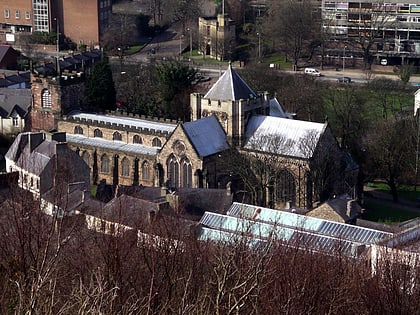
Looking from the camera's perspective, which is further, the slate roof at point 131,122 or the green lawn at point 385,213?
the slate roof at point 131,122

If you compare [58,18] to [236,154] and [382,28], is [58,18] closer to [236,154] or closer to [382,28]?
[382,28]

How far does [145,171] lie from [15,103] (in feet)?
50.5

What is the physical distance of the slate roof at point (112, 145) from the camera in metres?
56.0

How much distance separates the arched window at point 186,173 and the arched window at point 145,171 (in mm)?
3631

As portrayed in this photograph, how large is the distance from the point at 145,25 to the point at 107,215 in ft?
219

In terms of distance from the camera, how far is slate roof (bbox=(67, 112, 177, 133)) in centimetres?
5681

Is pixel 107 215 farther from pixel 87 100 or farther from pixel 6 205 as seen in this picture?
pixel 87 100

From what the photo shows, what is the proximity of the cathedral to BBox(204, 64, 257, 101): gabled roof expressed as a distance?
0.17 ft

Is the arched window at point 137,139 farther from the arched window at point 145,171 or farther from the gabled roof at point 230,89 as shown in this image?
the gabled roof at point 230,89

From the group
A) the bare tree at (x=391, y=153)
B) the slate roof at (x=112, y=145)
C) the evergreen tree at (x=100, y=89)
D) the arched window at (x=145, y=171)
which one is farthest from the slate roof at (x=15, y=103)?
the bare tree at (x=391, y=153)

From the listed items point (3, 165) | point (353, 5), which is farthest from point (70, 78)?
point (353, 5)

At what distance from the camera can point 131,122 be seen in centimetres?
5844

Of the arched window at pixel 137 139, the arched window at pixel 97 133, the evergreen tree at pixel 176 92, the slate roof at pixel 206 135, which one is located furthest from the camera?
the evergreen tree at pixel 176 92

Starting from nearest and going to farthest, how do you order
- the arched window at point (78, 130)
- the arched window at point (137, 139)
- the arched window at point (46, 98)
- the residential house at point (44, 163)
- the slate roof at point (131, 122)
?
the residential house at point (44, 163) < the slate roof at point (131, 122) < the arched window at point (137, 139) < the arched window at point (78, 130) < the arched window at point (46, 98)
